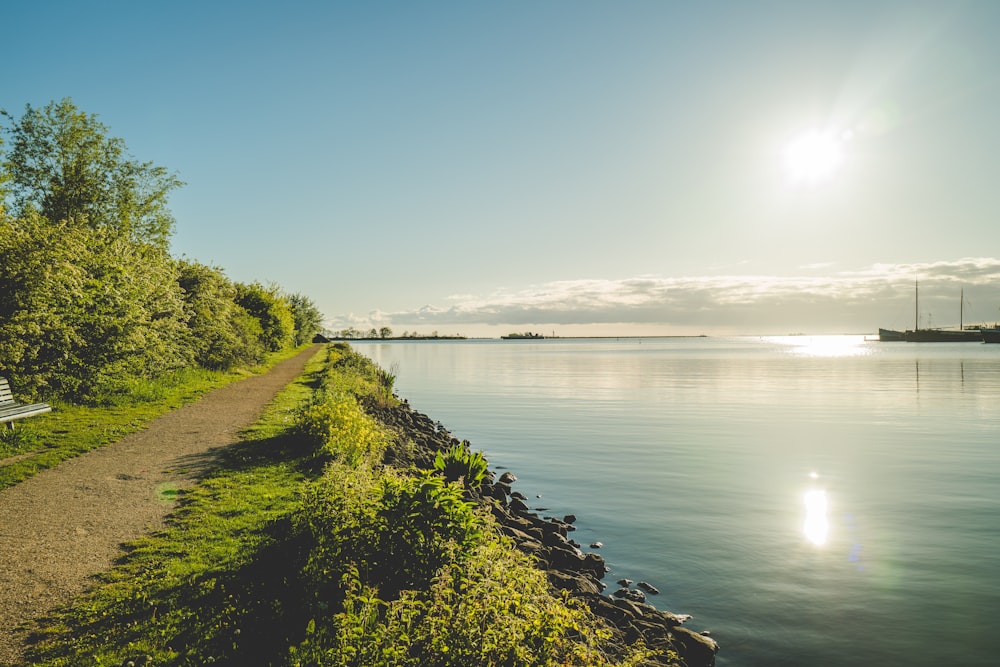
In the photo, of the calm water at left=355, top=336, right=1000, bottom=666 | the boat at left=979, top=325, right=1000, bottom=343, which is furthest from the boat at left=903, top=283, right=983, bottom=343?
the calm water at left=355, top=336, right=1000, bottom=666

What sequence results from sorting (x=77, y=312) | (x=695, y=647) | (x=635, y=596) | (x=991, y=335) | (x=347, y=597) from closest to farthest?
(x=347, y=597) → (x=695, y=647) → (x=635, y=596) → (x=77, y=312) → (x=991, y=335)

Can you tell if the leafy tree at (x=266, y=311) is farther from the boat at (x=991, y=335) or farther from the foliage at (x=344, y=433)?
the boat at (x=991, y=335)

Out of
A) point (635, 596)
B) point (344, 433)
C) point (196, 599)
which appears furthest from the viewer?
point (344, 433)

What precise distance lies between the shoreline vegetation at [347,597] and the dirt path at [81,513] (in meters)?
0.37

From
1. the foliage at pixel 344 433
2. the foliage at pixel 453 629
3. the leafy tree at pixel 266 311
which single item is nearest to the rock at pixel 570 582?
the foliage at pixel 453 629

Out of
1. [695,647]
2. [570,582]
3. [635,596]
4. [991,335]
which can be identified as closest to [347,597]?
[570,582]

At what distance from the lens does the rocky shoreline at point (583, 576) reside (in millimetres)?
8211

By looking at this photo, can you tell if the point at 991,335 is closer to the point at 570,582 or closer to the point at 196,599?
the point at 570,582

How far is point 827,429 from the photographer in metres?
28.2

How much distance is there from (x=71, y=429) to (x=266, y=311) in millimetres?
38585

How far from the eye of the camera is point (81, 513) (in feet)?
31.6

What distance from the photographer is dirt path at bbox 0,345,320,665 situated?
693 cm

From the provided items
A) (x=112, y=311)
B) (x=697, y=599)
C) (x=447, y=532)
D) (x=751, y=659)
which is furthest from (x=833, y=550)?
(x=112, y=311)

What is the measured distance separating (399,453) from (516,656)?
1137 cm
